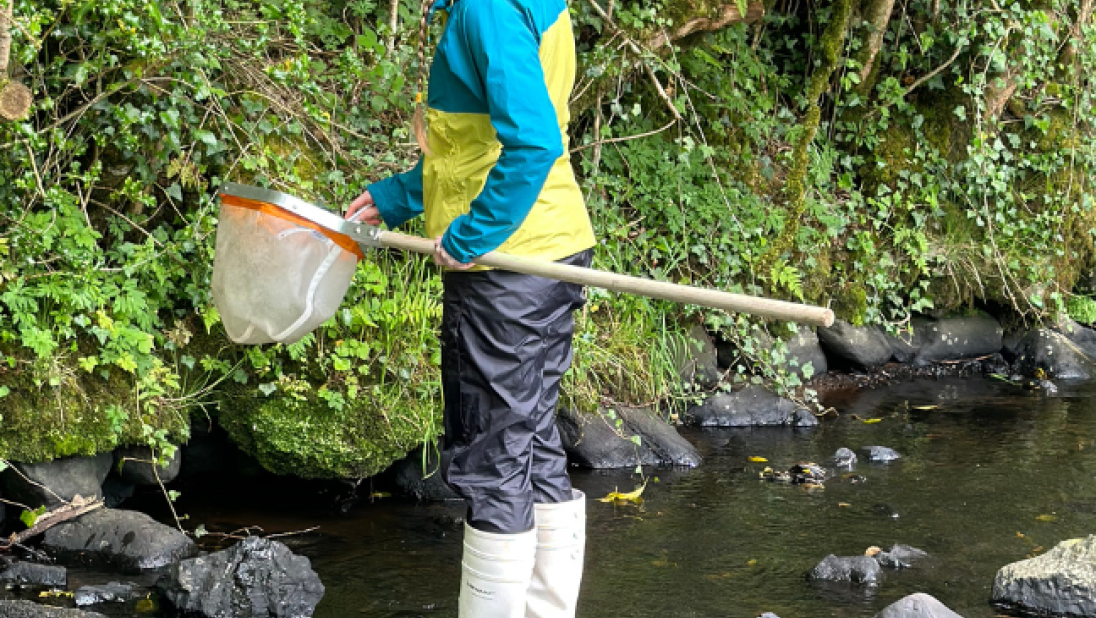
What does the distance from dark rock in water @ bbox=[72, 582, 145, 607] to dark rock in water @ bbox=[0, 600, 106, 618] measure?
40 centimetres

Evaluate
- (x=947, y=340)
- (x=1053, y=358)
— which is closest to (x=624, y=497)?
(x=947, y=340)

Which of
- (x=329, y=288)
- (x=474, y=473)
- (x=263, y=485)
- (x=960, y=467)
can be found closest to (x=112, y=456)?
(x=263, y=485)

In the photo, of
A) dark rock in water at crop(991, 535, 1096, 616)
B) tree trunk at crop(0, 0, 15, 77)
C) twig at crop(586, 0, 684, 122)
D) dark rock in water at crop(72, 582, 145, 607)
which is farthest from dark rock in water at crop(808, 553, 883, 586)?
tree trunk at crop(0, 0, 15, 77)

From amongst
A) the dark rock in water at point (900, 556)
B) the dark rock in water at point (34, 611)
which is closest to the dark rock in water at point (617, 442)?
the dark rock in water at point (900, 556)

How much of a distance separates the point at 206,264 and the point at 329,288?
1660mm

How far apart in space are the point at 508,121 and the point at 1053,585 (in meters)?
2.52

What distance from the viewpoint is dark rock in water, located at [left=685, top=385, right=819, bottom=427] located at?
6578 mm

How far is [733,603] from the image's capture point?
402cm

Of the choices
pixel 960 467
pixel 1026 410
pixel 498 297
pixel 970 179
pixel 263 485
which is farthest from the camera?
pixel 970 179

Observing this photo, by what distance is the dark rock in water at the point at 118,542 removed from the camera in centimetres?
424

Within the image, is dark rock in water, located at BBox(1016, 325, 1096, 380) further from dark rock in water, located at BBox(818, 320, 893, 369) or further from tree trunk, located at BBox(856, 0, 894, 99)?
tree trunk, located at BBox(856, 0, 894, 99)

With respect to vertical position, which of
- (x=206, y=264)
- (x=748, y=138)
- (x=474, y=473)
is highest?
(x=748, y=138)

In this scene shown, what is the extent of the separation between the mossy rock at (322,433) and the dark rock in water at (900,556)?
1.87m

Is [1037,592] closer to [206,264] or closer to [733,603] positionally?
[733,603]
